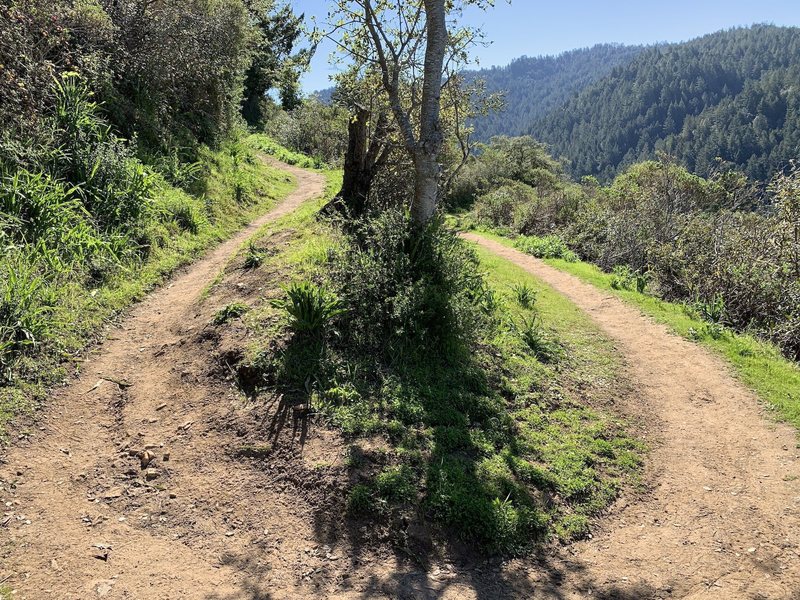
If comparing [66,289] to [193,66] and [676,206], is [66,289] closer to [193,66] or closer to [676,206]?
[193,66]

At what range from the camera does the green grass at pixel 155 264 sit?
17.5ft

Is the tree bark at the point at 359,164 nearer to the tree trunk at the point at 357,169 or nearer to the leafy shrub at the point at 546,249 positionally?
the tree trunk at the point at 357,169

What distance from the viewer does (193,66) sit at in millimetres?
12891

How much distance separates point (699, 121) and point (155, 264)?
174 metres

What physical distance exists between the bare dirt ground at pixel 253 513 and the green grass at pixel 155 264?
296 mm

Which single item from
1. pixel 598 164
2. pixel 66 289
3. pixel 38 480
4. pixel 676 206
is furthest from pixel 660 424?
pixel 598 164

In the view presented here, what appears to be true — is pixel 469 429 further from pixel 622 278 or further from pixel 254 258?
pixel 622 278

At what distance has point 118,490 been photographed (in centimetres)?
451

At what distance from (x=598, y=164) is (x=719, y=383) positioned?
173727 millimetres

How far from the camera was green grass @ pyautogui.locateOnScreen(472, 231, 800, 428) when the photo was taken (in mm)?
7188

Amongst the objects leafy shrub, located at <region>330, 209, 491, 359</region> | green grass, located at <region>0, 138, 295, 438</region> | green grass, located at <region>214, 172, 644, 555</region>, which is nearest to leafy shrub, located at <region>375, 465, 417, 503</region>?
green grass, located at <region>214, 172, 644, 555</region>

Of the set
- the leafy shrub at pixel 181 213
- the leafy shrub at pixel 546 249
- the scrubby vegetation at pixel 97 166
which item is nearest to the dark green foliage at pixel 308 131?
the leafy shrub at pixel 546 249

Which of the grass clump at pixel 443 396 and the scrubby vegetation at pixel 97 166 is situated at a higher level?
the scrubby vegetation at pixel 97 166

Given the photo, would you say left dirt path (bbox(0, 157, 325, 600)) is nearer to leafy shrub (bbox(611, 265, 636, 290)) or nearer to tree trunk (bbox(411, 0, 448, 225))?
tree trunk (bbox(411, 0, 448, 225))
